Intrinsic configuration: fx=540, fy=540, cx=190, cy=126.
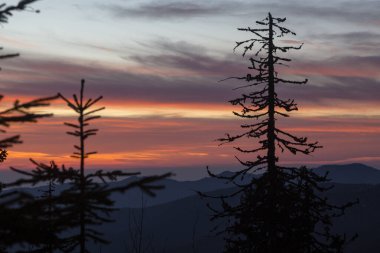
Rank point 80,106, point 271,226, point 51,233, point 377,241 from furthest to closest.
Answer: point 377,241 → point 271,226 → point 80,106 → point 51,233

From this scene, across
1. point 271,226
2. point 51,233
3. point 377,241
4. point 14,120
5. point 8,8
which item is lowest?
point 377,241

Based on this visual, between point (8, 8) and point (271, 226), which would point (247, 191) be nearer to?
point (271, 226)

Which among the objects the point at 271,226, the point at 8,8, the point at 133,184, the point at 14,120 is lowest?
Result: the point at 271,226

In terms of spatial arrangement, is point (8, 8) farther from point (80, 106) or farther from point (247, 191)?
point (247, 191)

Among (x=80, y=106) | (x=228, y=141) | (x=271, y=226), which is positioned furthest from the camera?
(x=228, y=141)

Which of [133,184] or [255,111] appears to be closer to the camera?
[133,184]

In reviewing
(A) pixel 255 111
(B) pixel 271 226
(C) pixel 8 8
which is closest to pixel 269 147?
(A) pixel 255 111

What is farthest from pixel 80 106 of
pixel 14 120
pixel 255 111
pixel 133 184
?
pixel 255 111

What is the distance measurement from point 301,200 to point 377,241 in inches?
7025

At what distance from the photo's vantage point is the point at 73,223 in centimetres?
588

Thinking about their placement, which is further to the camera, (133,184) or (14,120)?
(14,120)

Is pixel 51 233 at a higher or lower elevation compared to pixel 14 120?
lower

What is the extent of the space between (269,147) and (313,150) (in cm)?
185

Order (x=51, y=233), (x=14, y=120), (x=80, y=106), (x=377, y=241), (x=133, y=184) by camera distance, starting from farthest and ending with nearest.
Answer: (x=377, y=241), (x=80, y=106), (x=51, y=233), (x=14, y=120), (x=133, y=184)
